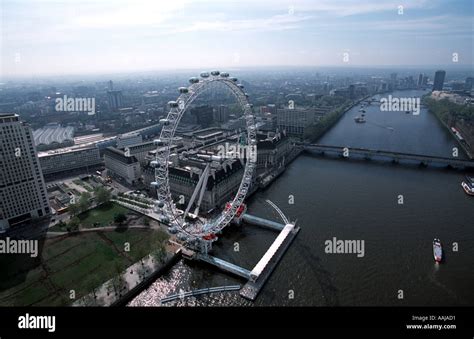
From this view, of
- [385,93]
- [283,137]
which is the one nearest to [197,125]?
[283,137]

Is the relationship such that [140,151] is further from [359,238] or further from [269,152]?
[359,238]

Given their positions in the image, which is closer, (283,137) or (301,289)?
(301,289)

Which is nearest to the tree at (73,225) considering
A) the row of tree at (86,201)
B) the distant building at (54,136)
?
the row of tree at (86,201)

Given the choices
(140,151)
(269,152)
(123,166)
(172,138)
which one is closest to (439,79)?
(269,152)

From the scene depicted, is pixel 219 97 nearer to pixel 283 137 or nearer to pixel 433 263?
pixel 283 137

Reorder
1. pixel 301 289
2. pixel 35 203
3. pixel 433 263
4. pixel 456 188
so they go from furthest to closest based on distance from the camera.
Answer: pixel 456 188 → pixel 35 203 → pixel 433 263 → pixel 301 289

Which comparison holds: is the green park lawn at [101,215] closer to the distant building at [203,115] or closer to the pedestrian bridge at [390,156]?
the pedestrian bridge at [390,156]
